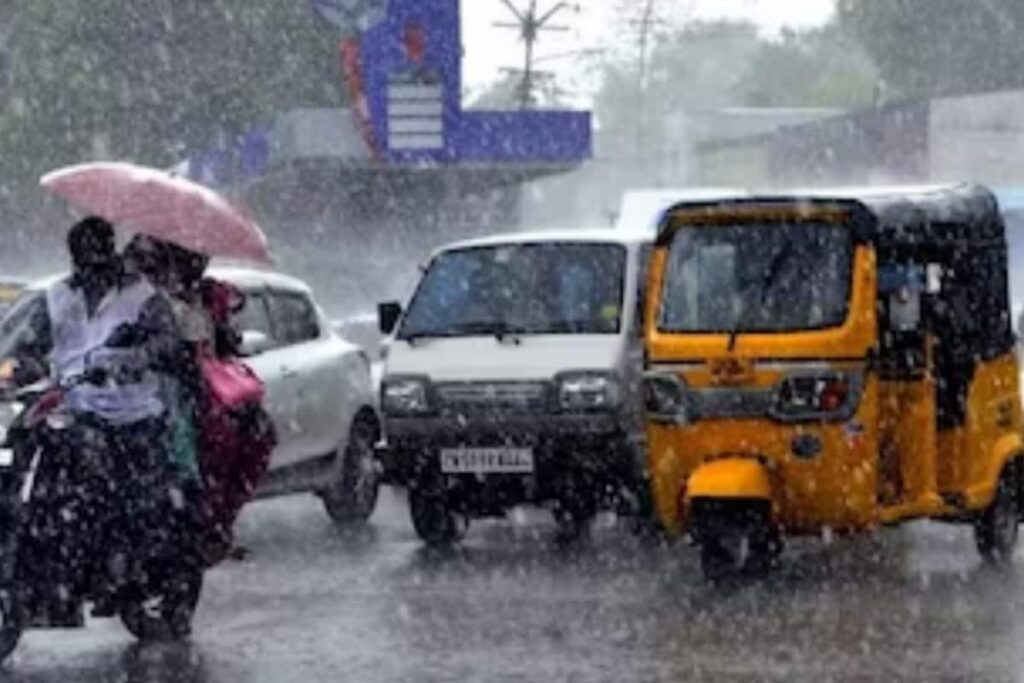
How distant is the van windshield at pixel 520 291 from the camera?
14336 mm

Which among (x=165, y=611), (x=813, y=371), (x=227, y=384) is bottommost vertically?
(x=165, y=611)

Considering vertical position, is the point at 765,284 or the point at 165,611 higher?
the point at 765,284

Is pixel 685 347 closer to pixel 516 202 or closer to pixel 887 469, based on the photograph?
pixel 887 469

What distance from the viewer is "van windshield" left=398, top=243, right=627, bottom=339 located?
47.0 ft

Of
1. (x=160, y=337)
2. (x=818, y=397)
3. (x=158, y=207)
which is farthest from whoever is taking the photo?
(x=818, y=397)

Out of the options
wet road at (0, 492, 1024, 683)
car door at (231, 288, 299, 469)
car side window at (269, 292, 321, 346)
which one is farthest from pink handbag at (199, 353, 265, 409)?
car side window at (269, 292, 321, 346)

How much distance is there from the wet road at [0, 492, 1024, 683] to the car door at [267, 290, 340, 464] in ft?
2.57

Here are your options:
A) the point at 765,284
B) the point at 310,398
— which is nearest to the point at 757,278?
the point at 765,284

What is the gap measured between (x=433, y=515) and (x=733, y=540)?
263 centimetres

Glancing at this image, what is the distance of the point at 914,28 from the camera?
225 ft

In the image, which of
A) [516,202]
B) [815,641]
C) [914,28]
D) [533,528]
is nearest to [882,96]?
[914,28]

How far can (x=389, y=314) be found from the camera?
1533cm

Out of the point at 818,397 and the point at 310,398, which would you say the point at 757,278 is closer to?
the point at 818,397

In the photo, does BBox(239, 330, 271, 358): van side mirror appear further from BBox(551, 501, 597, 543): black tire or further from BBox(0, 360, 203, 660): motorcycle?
BBox(0, 360, 203, 660): motorcycle
